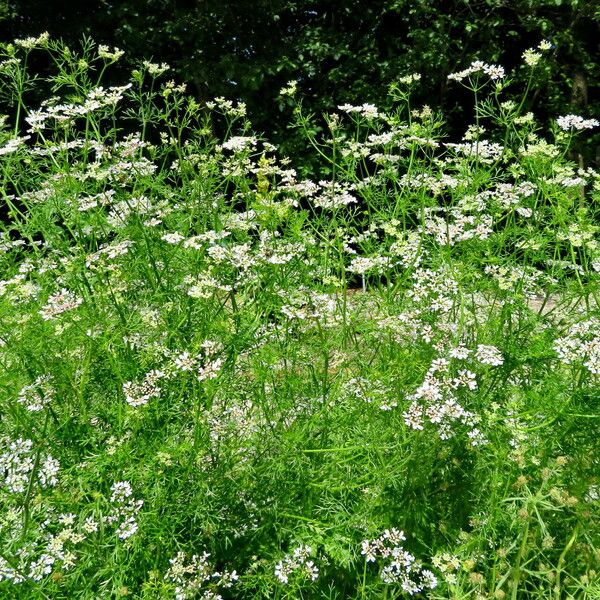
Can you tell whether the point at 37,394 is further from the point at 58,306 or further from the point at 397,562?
the point at 397,562

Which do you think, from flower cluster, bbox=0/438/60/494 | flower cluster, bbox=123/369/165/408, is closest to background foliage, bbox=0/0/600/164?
flower cluster, bbox=123/369/165/408

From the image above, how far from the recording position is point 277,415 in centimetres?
302

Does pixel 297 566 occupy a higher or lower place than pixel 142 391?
lower

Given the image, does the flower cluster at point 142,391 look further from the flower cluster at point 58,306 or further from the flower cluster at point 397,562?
the flower cluster at point 397,562

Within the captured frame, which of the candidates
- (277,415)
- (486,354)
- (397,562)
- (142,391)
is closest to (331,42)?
(277,415)

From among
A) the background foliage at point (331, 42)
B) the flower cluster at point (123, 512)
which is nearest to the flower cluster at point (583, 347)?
the flower cluster at point (123, 512)

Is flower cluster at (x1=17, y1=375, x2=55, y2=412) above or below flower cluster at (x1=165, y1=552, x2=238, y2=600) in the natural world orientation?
above

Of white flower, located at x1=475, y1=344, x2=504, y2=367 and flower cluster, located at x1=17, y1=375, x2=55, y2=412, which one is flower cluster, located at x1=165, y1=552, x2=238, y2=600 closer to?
flower cluster, located at x1=17, y1=375, x2=55, y2=412

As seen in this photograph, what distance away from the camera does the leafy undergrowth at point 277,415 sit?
7.79 ft

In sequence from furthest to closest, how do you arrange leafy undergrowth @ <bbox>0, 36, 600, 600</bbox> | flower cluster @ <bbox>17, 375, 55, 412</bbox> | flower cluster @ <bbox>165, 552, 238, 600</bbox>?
1. flower cluster @ <bbox>17, 375, 55, 412</bbox>
2. leafy undergrowth @ <bbox>0, 36, 600, 600</bbox>
3. flower cluster @ <bbox>165, 552, 238, 600</bbox>

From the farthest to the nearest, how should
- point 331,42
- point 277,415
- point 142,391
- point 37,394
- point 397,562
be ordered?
point 331,42
point 277,415
point 37,394
point 142,391
point 397,562

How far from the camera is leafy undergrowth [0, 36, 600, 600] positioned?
93.5 inches

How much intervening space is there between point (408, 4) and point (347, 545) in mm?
6889

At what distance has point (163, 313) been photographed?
2814mm
